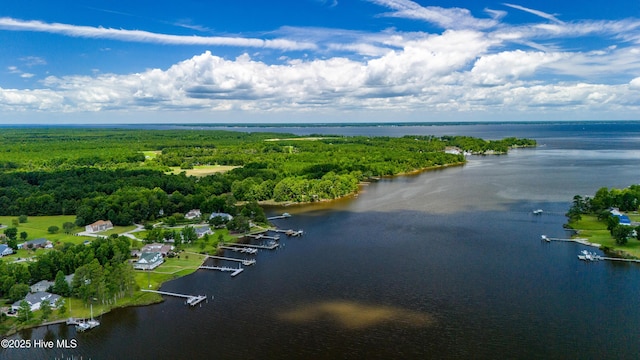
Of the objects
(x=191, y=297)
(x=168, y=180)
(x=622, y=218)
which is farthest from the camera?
(x=168, y=180)

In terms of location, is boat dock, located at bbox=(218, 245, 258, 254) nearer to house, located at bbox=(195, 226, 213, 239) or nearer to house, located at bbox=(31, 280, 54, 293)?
house, located at bbox=(195, 226, 213, 239)

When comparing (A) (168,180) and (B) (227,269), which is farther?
(A) (168,180)

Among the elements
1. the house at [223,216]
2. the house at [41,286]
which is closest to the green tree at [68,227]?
the house at [223,216]

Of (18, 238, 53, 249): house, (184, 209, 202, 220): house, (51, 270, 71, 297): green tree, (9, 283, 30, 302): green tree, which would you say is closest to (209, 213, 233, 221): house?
(184, 209, 202, 220): house

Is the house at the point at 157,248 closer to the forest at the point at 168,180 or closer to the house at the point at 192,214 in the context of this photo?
the forest at the point at 168,180

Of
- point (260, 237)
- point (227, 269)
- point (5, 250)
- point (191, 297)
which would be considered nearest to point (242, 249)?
point (260, 237)

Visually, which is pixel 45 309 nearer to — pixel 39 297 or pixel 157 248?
pixel 39 297

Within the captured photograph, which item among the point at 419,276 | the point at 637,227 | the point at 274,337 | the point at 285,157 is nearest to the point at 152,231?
the point at 274,337
